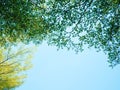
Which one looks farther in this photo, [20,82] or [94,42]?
[20,82]

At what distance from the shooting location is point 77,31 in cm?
1176

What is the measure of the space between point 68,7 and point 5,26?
2.53m

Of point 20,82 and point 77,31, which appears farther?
point 20,82

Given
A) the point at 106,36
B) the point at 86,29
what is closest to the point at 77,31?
the point at 86,29

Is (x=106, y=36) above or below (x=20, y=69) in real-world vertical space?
below

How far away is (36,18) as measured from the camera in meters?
11.8

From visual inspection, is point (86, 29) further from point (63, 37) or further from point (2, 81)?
point (2, 81)

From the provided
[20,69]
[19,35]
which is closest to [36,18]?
[19,35]

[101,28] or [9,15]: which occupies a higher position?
[9,15]

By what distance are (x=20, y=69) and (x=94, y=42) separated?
4578 millimetres

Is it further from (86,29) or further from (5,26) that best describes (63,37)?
(5,26)

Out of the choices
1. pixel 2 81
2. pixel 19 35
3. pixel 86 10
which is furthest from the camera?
pixel 2 81

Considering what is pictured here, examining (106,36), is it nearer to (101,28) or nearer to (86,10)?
(101,28)

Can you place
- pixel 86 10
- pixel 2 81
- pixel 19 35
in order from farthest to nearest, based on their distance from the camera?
pixel 2 81 < pixel 19 35 < pixel 86 10
